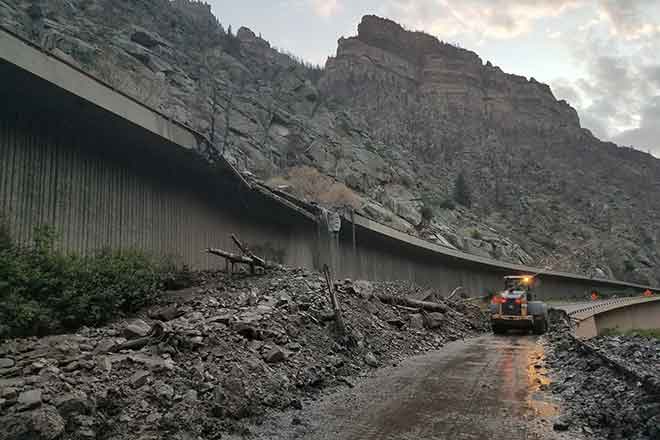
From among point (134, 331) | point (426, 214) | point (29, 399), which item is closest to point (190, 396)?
point (134, 331)

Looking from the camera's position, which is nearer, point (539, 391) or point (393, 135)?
point (539, 391)

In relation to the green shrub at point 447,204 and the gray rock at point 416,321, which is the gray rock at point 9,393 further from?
the green shrub at point 447,204

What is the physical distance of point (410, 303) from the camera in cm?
1989

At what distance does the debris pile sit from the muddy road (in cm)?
41

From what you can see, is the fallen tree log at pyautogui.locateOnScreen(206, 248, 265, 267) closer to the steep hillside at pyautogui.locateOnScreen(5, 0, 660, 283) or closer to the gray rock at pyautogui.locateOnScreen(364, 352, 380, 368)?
the steep hillside at pyautogui.locateOnScreen(5, 0, 660, 283)

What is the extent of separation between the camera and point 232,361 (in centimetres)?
848

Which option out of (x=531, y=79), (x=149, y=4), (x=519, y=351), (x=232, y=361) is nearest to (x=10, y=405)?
(x=232, y=361)

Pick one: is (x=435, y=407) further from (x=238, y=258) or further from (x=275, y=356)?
(x=238, y=258)

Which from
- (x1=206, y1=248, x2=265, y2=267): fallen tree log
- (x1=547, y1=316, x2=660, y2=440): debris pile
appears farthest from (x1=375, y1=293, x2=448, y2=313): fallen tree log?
(x1=547, y1=316, x2=660, y2=440): debris pile

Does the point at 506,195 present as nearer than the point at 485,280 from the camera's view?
No

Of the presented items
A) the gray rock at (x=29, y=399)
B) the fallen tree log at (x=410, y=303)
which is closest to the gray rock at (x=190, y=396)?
the gray rock at (x=29, y=399)

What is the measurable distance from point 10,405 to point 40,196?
6.49 meters

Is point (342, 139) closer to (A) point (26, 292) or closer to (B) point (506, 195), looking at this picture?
(B) point (506, 195)

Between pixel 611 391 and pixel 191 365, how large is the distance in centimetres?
707
